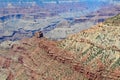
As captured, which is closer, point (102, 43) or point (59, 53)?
point (102, 43)

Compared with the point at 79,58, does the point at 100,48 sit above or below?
above

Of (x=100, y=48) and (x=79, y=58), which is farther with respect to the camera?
(x=79, y=58)

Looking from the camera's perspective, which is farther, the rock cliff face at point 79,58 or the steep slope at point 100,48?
the rock cliff face at point 79,58

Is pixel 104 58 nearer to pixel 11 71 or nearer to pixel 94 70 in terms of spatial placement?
pixel 94 70

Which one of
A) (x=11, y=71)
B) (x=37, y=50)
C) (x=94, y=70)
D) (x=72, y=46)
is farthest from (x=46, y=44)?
(x=94, y=70)

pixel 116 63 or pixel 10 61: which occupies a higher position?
pixel 116 63

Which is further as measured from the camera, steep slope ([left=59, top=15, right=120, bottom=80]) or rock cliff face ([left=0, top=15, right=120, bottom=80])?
rock cliff face ([left=0, top=15, right=120, bottom=80])
